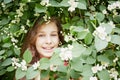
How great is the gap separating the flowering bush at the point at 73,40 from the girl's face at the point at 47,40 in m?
0.08

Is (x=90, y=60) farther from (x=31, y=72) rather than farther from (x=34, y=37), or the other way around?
(x=34, y=37)

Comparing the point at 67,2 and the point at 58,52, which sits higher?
the point at 67,2

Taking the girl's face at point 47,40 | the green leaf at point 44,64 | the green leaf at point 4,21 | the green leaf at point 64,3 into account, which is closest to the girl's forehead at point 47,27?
the girl's face at point 47,40

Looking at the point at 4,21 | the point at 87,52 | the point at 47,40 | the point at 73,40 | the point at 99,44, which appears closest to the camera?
the point at 99,44

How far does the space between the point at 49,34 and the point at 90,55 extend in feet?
1.68

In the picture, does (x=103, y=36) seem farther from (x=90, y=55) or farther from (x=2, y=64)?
(x=2, y=64)

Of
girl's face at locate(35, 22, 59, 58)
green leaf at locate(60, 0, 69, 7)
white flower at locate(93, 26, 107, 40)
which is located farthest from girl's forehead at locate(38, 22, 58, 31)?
white flower at locate(93, 26, 107, 40)

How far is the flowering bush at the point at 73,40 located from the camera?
1.35 m

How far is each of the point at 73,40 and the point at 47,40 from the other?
274 millimetres

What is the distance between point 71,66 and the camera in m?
1.38

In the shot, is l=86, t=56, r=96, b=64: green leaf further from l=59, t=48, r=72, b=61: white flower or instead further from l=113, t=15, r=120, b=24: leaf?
l=113, t=15, r=120, b=24: leaf

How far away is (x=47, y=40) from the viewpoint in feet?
6.03

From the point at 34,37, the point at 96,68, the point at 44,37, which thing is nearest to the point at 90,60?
the point at 96,68

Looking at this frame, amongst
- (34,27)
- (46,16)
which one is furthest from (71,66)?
(34,27)
